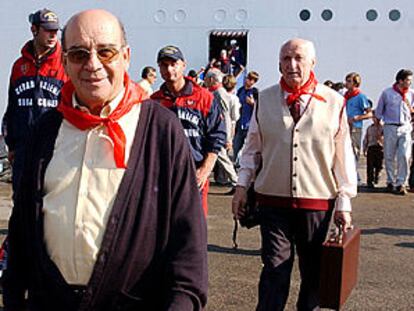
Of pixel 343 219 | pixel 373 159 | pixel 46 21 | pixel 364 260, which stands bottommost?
pixel 364 260

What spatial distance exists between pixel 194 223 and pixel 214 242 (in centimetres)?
477

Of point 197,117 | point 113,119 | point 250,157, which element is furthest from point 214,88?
point 113,119

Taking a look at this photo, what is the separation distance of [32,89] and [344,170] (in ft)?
7.40

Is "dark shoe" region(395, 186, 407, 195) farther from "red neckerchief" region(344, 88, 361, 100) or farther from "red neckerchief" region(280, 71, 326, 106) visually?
"red neckerchief" region(280, 71, 326, 106)

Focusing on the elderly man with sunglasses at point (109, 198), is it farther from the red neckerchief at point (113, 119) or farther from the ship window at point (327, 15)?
the ship window at point (327, 15)

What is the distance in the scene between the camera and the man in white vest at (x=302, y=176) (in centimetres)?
396

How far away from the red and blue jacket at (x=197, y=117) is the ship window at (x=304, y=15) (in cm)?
999

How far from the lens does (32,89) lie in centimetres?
486

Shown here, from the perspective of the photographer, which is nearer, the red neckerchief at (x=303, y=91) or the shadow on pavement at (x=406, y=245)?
the red neckerchief at (x=303, y=91)

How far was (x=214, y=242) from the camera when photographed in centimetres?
682

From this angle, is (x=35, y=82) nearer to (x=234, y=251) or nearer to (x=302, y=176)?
(x=302, y=176)

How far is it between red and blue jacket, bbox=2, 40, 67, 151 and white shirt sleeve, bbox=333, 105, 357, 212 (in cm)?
202

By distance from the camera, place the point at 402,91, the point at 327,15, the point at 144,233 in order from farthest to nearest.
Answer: the point at 327,15 < the point at 402,91 < the point at 144,233

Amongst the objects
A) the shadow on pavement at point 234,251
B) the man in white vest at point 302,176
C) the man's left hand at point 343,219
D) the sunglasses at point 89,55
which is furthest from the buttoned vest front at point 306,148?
the shadow on pavement at point 234,251
